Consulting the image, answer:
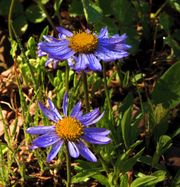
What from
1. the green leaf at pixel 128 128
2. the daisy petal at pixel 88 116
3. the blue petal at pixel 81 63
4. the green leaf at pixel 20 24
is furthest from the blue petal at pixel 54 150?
the green leaf at pixel 20 24

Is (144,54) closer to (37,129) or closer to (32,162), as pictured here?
(32,162)

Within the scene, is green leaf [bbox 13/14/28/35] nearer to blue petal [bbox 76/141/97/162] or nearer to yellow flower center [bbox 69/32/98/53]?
yellow flower center [bbox 69/32/98/53]

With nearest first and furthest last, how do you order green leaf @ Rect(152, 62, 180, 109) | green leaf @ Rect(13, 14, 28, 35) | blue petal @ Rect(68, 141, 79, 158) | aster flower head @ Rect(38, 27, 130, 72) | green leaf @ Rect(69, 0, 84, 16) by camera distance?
blue petal @ Rect(68, 141, 79, 158)
aster flower head @ Rect(38, 27, 130, 72)
green leaf @ Rect(152, 62, 180, 109)
green leaf @ Rect(69, 0, 84, 16)
green leaf @ Rect(13, 14, 28, 35)

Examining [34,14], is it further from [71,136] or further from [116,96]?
[71,136]

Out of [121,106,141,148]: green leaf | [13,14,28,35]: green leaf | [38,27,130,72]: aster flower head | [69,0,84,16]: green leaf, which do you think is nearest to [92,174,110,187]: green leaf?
[121,106,141,148]: green leaf

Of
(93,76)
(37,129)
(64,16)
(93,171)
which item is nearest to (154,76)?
(93,76)

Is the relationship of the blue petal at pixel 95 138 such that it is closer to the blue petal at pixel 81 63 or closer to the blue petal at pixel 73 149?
the blue petal at pixel 73 149
